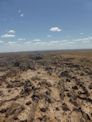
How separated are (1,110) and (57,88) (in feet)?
62.0

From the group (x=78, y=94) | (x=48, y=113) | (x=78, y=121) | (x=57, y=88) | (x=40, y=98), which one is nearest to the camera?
(x=78, y=121)

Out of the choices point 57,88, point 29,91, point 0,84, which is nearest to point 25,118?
point 29,91

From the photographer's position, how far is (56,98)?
42844 millimetres

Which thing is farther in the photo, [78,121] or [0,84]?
[0,84]

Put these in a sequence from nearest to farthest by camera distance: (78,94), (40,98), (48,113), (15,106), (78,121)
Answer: (78,121) < (48,113) < (15,106) < (40,98) < (78,94)

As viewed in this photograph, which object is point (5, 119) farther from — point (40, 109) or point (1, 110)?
point (40, 109)

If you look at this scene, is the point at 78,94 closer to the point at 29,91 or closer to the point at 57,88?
the point at 57,88

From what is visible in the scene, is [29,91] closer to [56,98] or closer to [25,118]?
[56,98]

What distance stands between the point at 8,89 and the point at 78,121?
25472mm

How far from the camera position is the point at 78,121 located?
31.7 metres

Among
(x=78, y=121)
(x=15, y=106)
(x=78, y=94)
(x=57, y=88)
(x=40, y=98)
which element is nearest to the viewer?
Result: (x=78, y=121)

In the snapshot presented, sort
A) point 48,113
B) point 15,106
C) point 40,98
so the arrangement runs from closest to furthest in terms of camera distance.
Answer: point 48,113 < point 15,106 < point 40,98

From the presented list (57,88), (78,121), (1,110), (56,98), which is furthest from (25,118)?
(57,88)

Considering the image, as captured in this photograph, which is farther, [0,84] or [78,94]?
[0,84]
